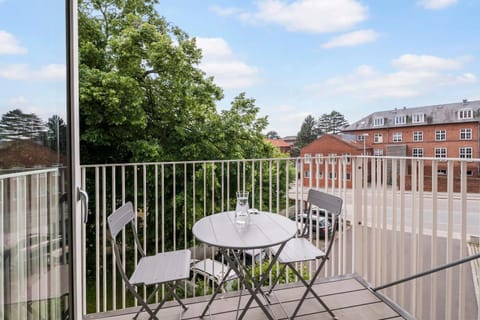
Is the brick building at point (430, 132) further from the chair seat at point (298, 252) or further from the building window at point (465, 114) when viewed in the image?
the chair seat at point (298, 252)

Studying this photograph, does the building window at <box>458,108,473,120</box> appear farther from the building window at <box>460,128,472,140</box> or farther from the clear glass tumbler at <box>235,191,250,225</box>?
the clear glass tumbler at <box>235,191,250,225</box>

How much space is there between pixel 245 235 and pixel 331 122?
651 inches

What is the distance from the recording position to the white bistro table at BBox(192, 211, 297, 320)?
166 centimetres

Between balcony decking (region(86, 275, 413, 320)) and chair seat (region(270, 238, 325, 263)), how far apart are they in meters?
0.45

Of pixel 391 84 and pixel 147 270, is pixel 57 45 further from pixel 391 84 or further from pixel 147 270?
pixel 391 84

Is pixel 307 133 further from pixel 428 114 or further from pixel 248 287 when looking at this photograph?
pixel 248 287

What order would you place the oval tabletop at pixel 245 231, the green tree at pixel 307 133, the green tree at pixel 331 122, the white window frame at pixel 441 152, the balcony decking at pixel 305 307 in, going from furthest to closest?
the green tree at pixel 331 122, the green tree at pixel 307 133, the white window frame at pixel 441 152, the balcony decking at pixel 305 307, the oval tabletop at pixel 245 231

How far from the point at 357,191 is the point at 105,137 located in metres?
4.97

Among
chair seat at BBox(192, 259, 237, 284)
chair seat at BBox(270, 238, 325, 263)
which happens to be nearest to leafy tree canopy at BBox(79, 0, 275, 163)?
chair seat at BBox(192, 259, 237, 284)

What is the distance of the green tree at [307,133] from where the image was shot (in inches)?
527

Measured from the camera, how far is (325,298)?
231cm

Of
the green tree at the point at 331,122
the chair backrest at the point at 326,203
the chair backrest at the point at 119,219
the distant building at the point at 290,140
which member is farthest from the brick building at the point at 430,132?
the chair backrest at the point at 119,219

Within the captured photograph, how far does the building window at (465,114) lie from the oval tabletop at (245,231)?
12132 millimetres

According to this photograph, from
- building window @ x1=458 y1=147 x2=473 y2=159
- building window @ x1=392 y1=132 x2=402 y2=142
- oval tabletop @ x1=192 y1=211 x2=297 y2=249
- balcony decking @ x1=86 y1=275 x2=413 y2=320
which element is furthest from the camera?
building window @ x1=392 y1=132 x2=402 y2=142
